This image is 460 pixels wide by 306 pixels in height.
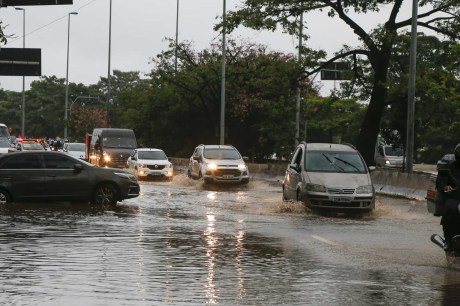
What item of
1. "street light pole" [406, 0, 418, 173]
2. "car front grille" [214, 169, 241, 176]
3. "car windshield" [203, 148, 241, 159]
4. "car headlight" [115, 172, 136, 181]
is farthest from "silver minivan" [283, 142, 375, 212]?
"car windshield" [203, 148, 241, 159]

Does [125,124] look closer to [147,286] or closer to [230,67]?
[230,67]

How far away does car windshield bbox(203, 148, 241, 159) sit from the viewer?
36.7 m

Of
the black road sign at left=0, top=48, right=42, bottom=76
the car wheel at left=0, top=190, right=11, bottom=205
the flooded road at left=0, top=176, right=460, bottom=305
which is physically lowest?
the flooded road at left=0, top=176, right=460, bottom=305

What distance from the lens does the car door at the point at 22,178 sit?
73.7 ft

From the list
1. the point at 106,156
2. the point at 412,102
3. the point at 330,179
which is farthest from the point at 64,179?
the point at 106,156

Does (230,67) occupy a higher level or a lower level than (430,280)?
higher

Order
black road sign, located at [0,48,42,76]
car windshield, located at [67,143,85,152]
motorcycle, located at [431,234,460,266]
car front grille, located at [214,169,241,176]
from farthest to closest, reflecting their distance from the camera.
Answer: black road sign, located at [0,48,42,76], car windshield, located at [67,143,85,152], car front grille, located at [214,169,241,176], motorcycle, located at [431,234,460,266]

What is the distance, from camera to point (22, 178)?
2256cm

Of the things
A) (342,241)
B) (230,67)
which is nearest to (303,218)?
(342,241)

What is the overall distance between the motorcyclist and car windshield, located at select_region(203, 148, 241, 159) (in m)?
24.9

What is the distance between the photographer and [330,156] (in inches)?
891

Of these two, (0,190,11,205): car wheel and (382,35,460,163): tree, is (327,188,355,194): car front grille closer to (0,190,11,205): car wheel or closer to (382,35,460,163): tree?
(0,190,11,205): car wheel

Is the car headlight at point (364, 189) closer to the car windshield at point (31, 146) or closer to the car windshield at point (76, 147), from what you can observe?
the car windshield at point (31, 146)

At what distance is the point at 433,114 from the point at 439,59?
639 centimetres
